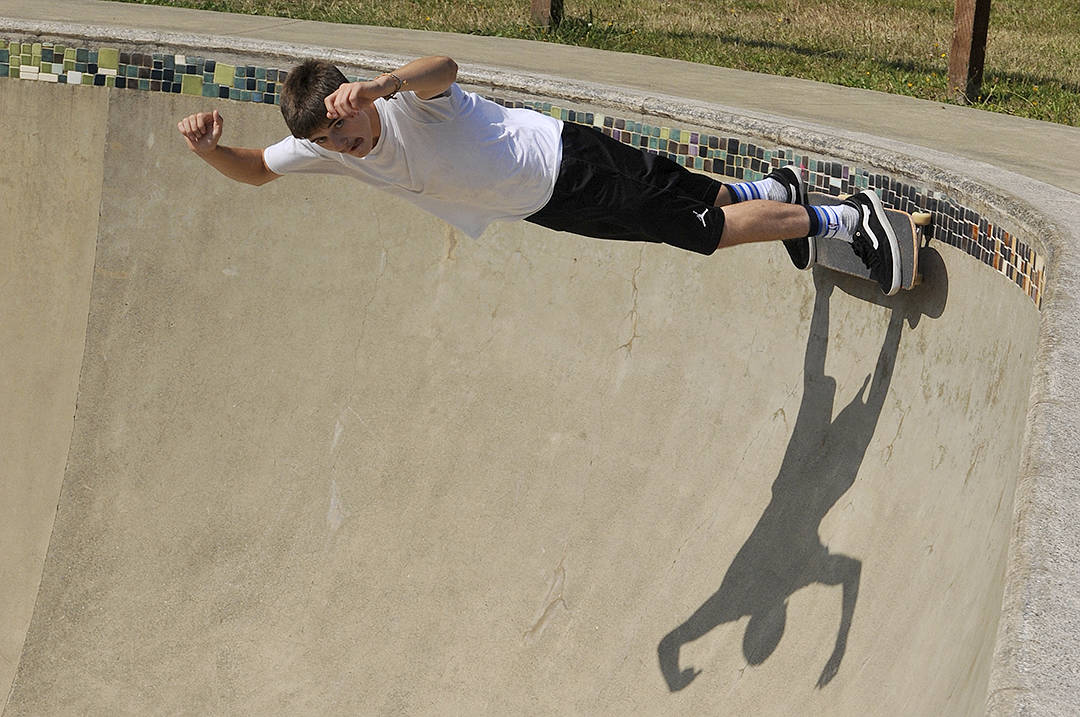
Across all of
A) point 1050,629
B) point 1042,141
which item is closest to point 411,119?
point 1050,629

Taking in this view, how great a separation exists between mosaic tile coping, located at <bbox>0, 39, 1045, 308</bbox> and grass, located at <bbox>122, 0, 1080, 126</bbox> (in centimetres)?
197

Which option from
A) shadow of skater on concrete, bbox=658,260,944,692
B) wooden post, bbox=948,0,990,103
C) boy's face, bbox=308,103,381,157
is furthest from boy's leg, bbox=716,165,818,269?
wooden post, bbox=948,0,990,103

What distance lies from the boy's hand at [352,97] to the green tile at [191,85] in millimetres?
2916

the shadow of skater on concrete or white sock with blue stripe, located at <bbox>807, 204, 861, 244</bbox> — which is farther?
white sock with blue stripe, located at <bbox>807, 204, 861, 244</bbox>

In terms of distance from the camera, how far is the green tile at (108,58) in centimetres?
555

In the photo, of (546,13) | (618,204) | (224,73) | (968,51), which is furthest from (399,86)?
(546,13)

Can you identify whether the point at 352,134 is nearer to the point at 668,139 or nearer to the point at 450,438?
the point at 450,438

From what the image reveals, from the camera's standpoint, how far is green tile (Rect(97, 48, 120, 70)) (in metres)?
5.55

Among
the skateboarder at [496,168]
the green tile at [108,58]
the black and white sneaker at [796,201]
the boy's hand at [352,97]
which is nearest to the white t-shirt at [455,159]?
the skateboarder at [496,168]

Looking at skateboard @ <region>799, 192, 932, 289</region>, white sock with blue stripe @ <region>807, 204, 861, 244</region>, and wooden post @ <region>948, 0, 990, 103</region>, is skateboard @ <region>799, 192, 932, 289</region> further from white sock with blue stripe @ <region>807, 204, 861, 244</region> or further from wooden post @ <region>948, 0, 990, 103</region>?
wooden post @ <region>948, 0, 990, 103</region>

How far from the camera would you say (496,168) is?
3.39 metres

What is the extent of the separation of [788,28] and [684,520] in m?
4.96

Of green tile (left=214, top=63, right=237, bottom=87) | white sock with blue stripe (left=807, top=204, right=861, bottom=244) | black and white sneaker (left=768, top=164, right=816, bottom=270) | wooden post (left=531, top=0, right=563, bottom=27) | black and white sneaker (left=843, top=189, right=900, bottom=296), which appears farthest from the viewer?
wooden post (left=531, top=0, right=563, bottom=27)

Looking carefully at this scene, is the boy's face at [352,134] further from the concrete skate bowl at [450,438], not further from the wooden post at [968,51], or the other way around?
the wooden post at [968,51]
